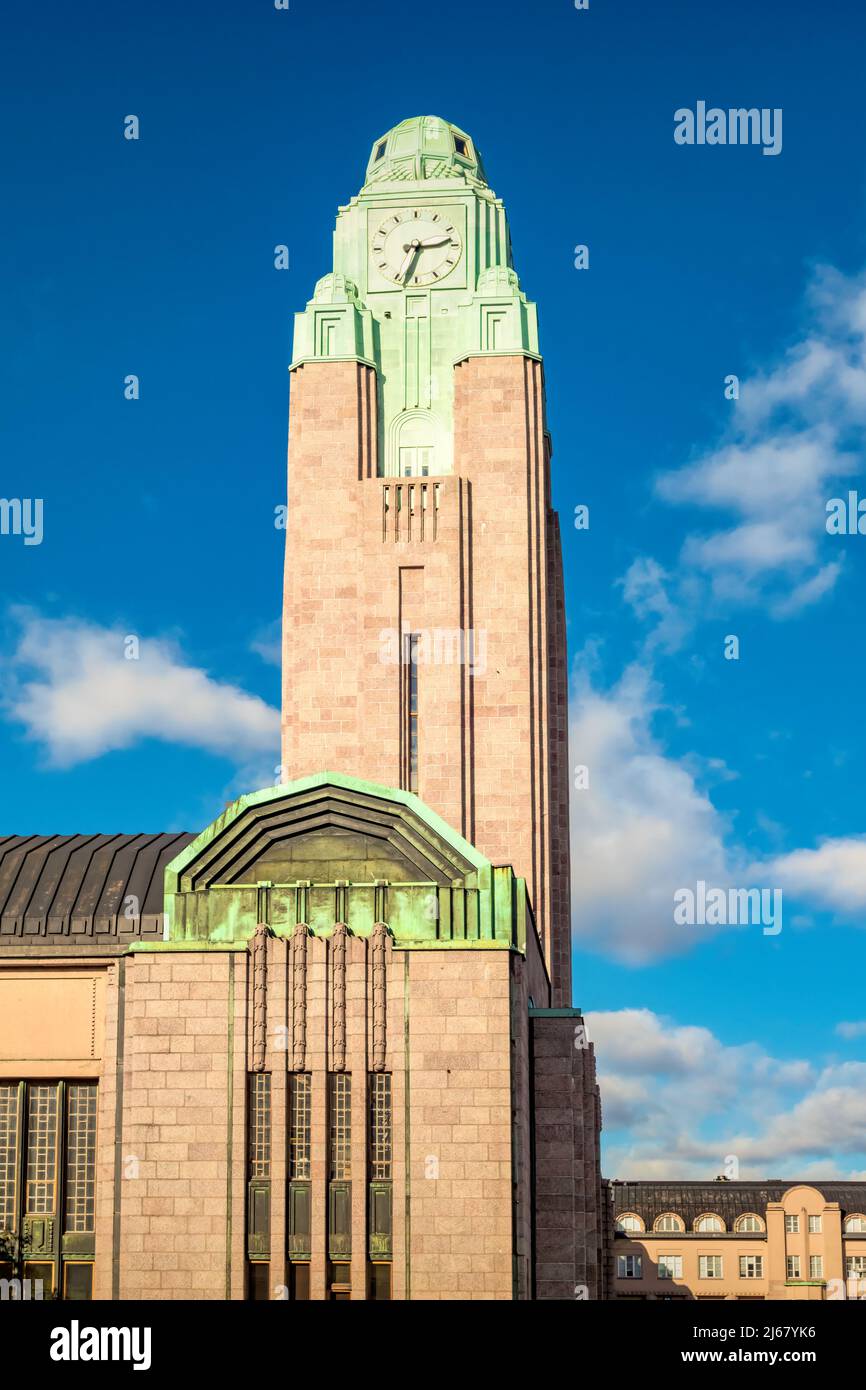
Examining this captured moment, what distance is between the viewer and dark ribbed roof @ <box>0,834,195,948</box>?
49406 millimetres

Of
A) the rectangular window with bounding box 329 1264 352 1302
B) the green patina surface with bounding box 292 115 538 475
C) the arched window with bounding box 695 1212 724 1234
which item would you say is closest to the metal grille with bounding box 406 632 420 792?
the green patina surface with bounding box 292 115 538 475

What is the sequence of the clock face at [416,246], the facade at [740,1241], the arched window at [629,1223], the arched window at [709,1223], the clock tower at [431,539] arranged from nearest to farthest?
the clock tower at [431,539] → the clock face at [416,246] → the facade at [740,1241] → the arched window at [709,1223] → the arched window at [629,1223]

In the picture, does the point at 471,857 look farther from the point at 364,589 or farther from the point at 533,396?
the point at 533,396

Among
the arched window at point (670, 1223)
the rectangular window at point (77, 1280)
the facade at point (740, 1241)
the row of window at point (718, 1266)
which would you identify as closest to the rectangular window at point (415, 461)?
the rectangular window at point (77, 1280)

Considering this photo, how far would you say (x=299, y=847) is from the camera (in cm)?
4722

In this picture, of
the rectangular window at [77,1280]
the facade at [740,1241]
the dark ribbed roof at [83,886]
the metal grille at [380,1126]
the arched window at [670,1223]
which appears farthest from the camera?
the arched window at [670,1223]

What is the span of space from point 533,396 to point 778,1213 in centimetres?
7270

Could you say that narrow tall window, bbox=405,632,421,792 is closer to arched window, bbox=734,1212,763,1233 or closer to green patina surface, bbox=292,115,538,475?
green patina surface, bbox=292,115,538,475

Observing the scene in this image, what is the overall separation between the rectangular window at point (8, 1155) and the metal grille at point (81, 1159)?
136 centimetres

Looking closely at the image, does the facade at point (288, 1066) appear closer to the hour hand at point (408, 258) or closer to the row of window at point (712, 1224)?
the hour hand at point (408, 258)

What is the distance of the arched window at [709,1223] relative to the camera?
128 m

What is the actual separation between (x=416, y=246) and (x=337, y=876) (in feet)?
132
